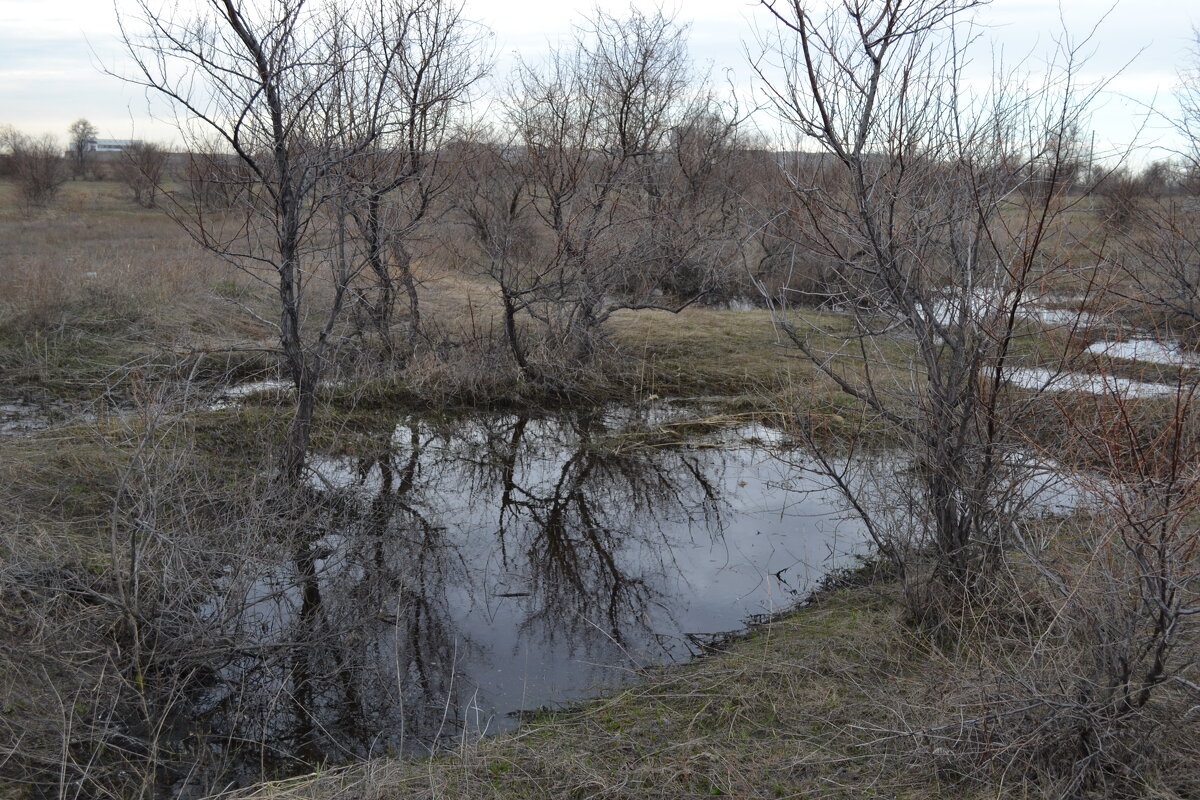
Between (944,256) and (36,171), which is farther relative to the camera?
(36,171)

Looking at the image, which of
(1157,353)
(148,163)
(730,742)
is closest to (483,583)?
(730,742)

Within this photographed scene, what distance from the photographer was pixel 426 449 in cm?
909

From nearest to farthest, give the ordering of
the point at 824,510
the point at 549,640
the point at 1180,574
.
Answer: the point at 1180,574, the point at 549,640, the point at 824,510

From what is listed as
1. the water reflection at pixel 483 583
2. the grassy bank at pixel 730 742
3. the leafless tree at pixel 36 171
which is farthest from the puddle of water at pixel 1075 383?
the leafless tree at pixel 36 171

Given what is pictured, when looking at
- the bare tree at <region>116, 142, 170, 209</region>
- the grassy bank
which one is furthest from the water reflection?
the bare tree at <region>116, 142, 170, 209</region>

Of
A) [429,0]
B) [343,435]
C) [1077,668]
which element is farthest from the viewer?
[429,0]

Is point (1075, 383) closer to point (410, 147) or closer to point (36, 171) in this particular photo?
point (410, 147)

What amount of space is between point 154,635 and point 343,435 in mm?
4401

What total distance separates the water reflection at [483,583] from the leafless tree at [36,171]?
25.3 m

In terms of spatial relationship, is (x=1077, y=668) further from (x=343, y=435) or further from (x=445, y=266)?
(x=445, y=266)

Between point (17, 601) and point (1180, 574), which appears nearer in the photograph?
point (1180, 574)

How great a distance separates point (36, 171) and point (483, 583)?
29391mm

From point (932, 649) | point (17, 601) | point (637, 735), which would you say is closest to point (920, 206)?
point (932, 649)

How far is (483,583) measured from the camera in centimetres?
631
